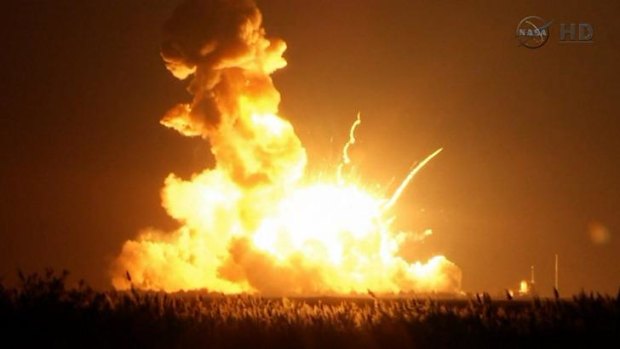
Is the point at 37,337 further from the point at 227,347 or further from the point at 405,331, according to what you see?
the point at 405,331

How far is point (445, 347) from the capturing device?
3350 cm

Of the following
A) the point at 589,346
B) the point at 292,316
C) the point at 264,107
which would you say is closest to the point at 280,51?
the point at 264,107

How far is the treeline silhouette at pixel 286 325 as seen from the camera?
33.2 meters

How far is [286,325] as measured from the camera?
115 feet

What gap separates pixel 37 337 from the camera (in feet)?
111

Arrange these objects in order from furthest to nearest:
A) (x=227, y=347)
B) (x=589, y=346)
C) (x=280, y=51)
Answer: (x=280, y=51)
(x=227, y=347)
(x=589, y=346)

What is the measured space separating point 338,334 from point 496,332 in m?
4.78

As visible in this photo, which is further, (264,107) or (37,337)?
(264,107)

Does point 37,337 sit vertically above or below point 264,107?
below

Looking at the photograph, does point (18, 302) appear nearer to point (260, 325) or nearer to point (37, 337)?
point (37, 337)

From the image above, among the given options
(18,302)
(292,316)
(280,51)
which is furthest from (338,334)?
(280,51)

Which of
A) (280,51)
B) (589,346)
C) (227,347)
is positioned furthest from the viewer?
(280,51)

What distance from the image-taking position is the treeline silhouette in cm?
3325

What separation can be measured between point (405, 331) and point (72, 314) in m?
10.1
